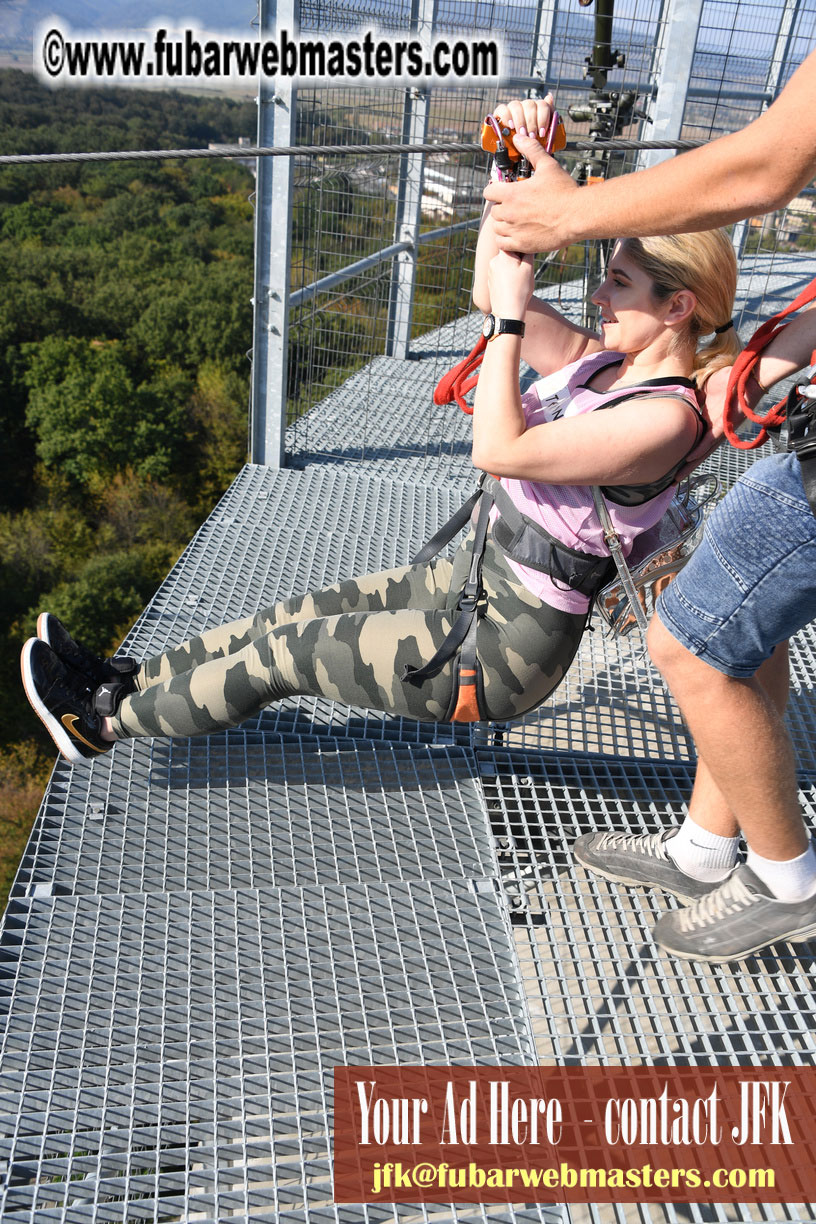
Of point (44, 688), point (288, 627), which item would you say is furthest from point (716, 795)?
point (44, 688)

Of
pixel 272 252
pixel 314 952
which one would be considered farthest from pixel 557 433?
pixel 272 252

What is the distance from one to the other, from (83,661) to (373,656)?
80 cm

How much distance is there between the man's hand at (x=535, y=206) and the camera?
1.50m

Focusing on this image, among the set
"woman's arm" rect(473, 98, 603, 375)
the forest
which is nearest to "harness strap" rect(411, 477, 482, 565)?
"woman's arm" rect(473, 98, 603, 375)

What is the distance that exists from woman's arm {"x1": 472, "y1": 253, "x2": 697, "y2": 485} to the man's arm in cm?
11

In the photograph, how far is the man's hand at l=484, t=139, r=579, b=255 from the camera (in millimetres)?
1504

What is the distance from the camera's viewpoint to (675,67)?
2.99 meters

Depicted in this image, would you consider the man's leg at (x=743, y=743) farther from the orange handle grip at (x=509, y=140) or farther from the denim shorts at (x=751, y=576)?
the orange handle grip at (x=509, y=140)

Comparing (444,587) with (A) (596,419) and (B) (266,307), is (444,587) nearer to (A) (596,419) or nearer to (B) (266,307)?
(A) (596,419)

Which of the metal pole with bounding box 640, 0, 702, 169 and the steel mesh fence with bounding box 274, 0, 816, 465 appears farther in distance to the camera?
the steel mesh fence with bounding box 274, 0, 816, 465

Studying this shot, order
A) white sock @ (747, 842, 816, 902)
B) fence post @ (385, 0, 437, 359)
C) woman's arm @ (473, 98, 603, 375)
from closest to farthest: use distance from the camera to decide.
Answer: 1. white sock @ (747, 842, 816, 902)
2. woman's arm @ (473, 98, 603, 375)
3. fence post @ (385, 0, 437, 359)

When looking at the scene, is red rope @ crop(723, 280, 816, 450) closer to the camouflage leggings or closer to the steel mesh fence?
the camouflage leggings

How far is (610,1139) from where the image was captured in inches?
61.1

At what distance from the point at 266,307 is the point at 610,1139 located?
3117 mm
